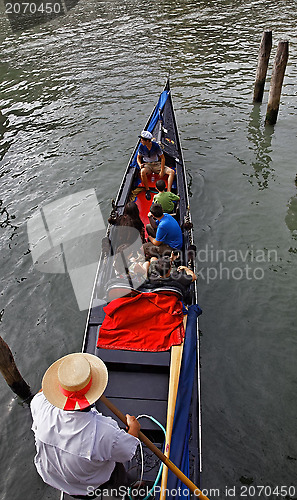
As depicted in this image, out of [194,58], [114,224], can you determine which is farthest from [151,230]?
[194,58]

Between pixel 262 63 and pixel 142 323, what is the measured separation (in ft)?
29.2

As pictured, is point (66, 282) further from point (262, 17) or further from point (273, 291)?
point (262, 17)

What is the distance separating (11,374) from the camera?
13.6ft

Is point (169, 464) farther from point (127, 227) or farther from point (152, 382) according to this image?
point (127, 227)

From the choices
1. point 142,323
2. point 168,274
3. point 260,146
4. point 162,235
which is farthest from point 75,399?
point 260,146

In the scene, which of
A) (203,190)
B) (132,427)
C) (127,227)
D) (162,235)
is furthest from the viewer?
(203,190)

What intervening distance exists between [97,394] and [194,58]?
14.4 meters

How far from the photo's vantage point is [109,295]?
13.9 feet

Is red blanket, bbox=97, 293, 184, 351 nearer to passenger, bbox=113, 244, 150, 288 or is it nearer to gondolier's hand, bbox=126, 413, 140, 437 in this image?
passenger, bbox=113, 244, 150, 288

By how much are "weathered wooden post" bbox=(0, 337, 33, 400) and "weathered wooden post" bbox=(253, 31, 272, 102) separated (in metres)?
9.69

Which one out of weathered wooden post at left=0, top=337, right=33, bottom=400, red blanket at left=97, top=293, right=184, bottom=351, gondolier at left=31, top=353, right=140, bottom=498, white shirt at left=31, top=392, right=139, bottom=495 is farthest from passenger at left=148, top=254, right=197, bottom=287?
white shirt at left=31, top=392, right=139, bottom=495

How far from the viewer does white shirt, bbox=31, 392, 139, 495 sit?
2.28 meters

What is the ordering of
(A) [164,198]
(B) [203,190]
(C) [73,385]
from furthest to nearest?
(B) [203,190] → (A) [164,198] → (C) [73,385]

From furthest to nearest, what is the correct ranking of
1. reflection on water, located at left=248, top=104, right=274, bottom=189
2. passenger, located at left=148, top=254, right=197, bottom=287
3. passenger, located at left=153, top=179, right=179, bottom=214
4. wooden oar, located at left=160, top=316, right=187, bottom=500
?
reflection on water, located at left=248, top=104, right=274, bottom=189, passenger, located at left=153, top=179, right=179, bottom=214, passenger, located at left=148, top=254, right=197, bottom=287, wooden oar, located at left=160, top=316, right=187, bottom=500
